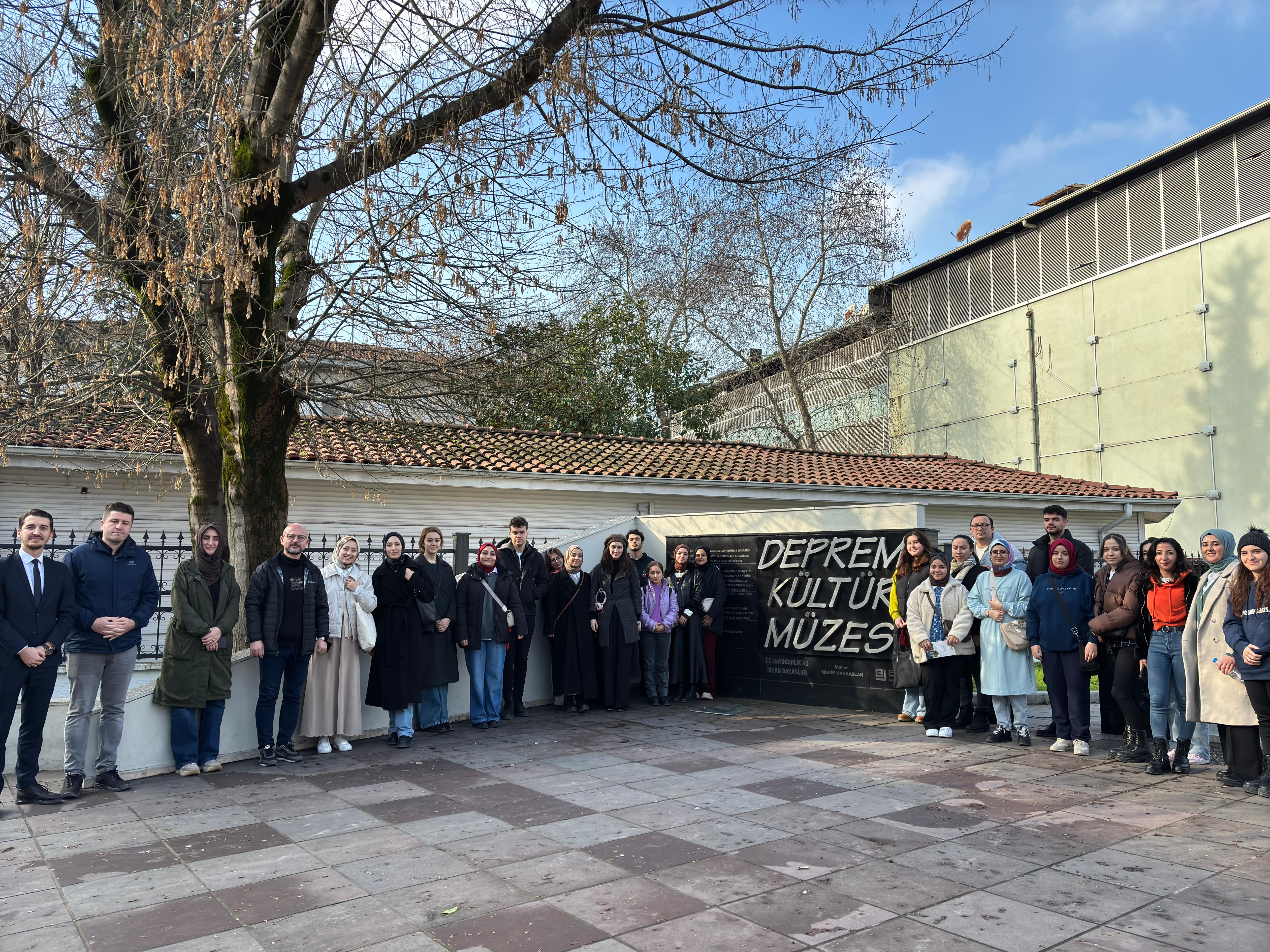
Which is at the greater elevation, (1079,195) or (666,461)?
(1079,195)

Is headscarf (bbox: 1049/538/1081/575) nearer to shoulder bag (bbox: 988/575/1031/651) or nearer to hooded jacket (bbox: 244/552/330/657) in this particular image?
shoulder bag (bbox: 988/575/1031/651)

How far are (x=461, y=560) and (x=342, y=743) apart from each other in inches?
103

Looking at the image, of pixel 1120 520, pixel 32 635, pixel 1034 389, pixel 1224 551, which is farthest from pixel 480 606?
pixel 1034 389

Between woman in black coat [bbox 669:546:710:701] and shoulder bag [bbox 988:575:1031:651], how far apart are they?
3910mm

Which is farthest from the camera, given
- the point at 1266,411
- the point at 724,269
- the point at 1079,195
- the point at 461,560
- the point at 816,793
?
the point at 724,269

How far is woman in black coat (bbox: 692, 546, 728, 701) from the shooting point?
11148mm

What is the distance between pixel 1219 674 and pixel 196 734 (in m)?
7.82

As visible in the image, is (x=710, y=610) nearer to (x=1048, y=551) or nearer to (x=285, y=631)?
(x=1048, y=551)

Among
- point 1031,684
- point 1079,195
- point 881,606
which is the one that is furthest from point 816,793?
point 1079,195

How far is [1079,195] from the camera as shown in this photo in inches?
1060

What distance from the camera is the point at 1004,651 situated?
810 cm

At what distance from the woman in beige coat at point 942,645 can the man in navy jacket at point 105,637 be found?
6.66 metres

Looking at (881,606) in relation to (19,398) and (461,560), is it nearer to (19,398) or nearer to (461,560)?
(461,560)

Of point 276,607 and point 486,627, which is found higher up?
point 276,607
